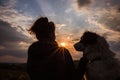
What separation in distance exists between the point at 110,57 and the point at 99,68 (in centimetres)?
51

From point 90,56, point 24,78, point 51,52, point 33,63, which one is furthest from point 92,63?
point 24,78

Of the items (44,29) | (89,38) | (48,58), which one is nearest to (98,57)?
(89,38)

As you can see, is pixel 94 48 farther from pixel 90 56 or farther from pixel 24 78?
pixel 24 78

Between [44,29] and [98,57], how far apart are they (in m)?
1.96

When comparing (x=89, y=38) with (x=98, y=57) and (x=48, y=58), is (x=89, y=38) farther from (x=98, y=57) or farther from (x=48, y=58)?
(x=48, y=58)

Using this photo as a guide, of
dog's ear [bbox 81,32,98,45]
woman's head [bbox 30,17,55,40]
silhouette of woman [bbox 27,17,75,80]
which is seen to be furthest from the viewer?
dog's ear [bbox 81,32,98,45]

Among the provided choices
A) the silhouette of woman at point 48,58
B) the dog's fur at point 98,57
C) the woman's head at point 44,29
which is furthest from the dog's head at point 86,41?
the woman's head at point 44,29

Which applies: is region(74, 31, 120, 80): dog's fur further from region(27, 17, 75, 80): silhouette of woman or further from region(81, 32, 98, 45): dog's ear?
region(27, 17, 75, 80): silhouette of woman

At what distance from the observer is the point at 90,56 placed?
652cm

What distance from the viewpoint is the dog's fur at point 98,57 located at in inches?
236

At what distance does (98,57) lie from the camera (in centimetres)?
639

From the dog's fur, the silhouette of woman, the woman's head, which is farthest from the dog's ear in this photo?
the woman's head

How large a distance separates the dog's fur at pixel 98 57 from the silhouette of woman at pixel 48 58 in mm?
845

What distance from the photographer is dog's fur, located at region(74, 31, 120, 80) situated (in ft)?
19.7
